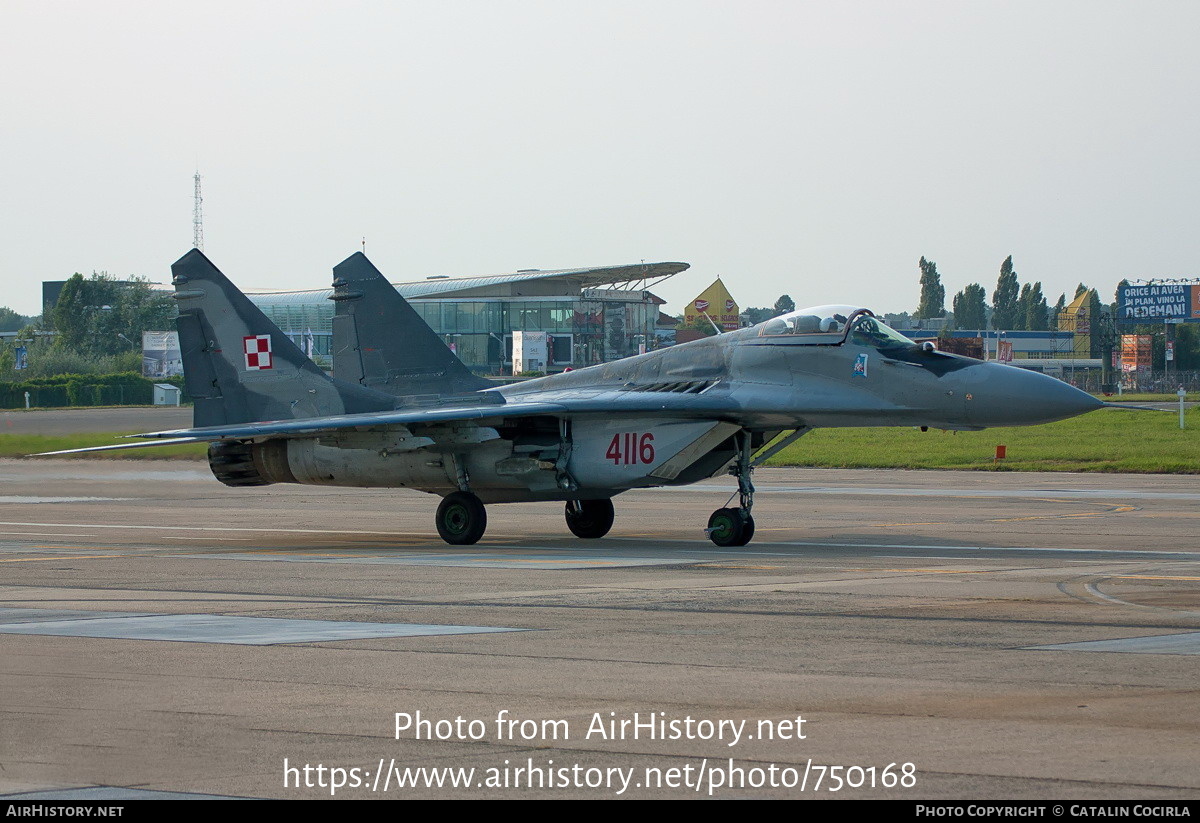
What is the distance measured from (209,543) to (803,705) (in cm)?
1488

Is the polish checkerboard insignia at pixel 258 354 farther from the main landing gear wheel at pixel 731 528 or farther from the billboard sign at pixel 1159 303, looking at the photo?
the billboard sign at pixel 1159 303

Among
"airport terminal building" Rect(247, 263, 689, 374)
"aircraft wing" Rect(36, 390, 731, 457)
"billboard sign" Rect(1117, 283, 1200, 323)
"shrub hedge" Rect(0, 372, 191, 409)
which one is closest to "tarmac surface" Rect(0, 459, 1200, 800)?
"aircraft wing" Rect(36, 390, 731, 457)

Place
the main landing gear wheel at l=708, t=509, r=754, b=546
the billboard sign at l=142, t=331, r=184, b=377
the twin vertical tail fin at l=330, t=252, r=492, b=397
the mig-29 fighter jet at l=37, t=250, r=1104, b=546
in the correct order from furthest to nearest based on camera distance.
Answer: the billboard sign at l=142, t=331, r=184, b=377
the twin vertical tail fin at l=330, t=252, r=492, b=397
the main landing gear wheel at l=708, t=509, r=754, b=546
the mig-29 fighter jet at l=37, t=250, r=1104, b=546

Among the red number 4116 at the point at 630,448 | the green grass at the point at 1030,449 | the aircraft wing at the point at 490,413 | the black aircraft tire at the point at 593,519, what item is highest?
the aircraft wing at the point at 490,413

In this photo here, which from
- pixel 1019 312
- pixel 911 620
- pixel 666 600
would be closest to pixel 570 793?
pixel 911 620

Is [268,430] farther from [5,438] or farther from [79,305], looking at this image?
[79,305]

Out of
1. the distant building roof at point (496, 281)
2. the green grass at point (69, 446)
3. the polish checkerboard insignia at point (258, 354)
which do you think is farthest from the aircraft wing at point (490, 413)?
the distant building roof at point (496, 281)

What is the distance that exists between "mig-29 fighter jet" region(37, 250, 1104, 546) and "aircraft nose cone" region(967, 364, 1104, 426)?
21 millimetres

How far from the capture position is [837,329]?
19.1 metres

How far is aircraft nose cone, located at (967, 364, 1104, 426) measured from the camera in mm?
17531

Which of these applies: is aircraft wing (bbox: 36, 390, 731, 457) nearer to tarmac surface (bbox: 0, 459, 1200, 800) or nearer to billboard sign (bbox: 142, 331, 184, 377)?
tarmac surface (bbox: 0, 459, 1200, 800)

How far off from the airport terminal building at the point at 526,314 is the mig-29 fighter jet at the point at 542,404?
2731 inches

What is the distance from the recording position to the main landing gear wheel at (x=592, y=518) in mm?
21375

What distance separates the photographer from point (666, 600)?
12.8 metres
